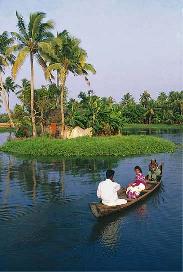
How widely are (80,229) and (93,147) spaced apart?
19.4 m

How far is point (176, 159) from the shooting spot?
2923cm

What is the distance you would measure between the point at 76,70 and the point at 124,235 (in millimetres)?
29897

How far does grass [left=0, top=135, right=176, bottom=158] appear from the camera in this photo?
1254 inches

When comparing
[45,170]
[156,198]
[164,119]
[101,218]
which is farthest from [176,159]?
[164,119]

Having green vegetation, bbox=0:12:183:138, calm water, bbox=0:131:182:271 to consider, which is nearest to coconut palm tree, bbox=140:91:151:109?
green vegetation, bbox=0:12:183:138

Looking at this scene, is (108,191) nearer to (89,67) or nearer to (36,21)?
(36,21)

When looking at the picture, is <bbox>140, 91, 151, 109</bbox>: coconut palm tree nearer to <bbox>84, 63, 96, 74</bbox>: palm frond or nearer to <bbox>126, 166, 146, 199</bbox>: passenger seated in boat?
<bbox>84, 63, 96, 74</bbox>: palm frond

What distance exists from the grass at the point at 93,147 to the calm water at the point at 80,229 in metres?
9.75

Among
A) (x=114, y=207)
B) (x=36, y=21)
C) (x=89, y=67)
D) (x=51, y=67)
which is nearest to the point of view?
(x=114, y=207)

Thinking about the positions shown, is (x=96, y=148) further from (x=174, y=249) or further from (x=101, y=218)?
(x=174, y=249)

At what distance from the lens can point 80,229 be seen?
12938 mm

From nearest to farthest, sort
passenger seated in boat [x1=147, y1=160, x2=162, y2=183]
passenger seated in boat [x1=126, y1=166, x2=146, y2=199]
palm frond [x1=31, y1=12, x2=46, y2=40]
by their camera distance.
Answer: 1. passenger seated in boat [x1=126, y1=166, x2=146, y2=199]
2. passenger seated in boat [x1=147, y1=160, x2=162, y2=183]
3. palm frond [x1=31, y1=12, x2=46, y2=40]

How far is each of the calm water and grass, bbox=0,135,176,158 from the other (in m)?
9.75

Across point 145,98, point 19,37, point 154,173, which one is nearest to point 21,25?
point 19,37
